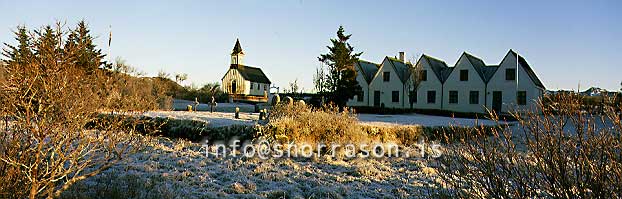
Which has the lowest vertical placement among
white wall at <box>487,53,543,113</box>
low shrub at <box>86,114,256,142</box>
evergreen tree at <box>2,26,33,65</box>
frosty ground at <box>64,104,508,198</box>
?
frosty ground at <box>64,104,508,198</box>

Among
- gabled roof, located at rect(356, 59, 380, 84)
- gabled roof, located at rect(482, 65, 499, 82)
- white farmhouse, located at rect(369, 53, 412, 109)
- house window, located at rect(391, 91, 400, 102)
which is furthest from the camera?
gabled roof, located at rect(356, 59, 380, 84)

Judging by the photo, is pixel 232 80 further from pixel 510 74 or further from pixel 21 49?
pixel 21 49

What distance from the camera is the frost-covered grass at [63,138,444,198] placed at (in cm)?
639

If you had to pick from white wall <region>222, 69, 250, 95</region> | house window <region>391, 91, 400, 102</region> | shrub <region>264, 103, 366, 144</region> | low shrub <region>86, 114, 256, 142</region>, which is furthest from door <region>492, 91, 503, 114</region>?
white wall <region>222, 69, 250, 95</region>

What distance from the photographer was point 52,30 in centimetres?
445

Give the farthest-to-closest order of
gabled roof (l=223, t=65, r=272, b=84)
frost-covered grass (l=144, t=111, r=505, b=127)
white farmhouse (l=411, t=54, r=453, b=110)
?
gabled roof (l=223, t=65, r=272, b=84), white farmhouse (l=411, t=54, r=453, b=110), frost-covered grass (l=144, t=111, r=505, b=127)

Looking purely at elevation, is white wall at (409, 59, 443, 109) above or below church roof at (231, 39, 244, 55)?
below

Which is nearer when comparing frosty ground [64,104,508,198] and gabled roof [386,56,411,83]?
frosty ground [64,104,508,198]

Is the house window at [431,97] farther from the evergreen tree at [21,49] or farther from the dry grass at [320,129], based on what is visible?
the evergreen tree at [21,49]

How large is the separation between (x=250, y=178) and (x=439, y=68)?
95.2 ft

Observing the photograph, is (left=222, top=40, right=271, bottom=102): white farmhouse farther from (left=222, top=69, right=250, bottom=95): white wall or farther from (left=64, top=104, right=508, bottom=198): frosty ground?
(left=64, top=104, right=508, bottom=198): frosty ground

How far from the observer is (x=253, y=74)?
52.7 metres

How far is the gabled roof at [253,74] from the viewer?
1982 inches

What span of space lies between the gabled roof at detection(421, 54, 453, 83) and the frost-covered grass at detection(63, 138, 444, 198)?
24.0m
